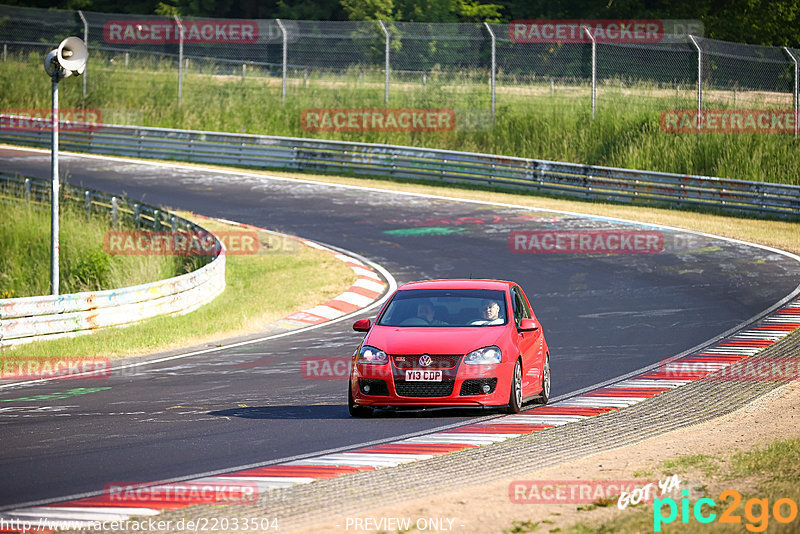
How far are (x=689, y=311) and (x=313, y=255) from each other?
915cm

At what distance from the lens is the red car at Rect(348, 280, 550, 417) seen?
11062mm

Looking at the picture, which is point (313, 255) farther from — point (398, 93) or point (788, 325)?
point (398, 93)

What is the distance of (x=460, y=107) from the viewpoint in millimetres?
39094

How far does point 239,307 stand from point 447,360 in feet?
32.8

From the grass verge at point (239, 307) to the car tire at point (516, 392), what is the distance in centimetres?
718

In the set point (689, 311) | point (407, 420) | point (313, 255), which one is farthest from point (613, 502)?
point (313, 255)
